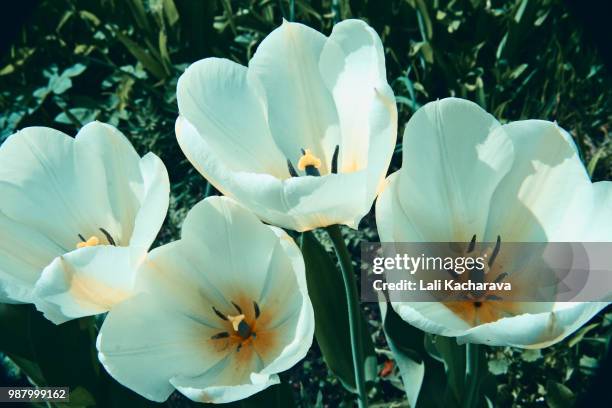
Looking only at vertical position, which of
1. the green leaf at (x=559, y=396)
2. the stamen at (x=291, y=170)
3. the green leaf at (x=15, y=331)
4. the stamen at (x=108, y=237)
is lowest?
the green leaf at (x=559, y=396)

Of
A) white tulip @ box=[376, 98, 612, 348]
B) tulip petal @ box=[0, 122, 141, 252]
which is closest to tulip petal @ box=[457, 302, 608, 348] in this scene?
white tulip @ box=[376, 98, 612, 348]

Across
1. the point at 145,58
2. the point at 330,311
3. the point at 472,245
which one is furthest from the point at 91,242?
the point at 145,58

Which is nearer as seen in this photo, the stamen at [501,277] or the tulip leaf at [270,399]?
the stamen at [501,277]

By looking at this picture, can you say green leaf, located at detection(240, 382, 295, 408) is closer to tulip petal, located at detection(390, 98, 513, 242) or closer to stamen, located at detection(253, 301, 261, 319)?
stamen, located at detection(253, 301, 261, 319)

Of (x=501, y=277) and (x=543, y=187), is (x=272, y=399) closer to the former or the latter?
(x=501, y=277)

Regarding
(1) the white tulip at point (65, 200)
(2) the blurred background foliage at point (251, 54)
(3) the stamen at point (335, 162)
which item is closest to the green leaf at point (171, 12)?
(2) the blurred background foliage at point (251, 54)

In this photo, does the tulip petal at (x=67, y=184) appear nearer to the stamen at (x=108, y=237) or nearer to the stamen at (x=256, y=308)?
the stamen at (x=108, y=237)

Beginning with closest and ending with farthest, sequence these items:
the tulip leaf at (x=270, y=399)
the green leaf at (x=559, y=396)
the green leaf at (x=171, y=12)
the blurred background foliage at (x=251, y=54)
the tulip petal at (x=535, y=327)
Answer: the tulip petal at (x=535, y=327) < the tulip leaf at (x=270, y=399) < the green leaf at (x=559, y=396) < the blurred background foliage at (x=251, y=54) < the green leaf at (x=171, y=12)
